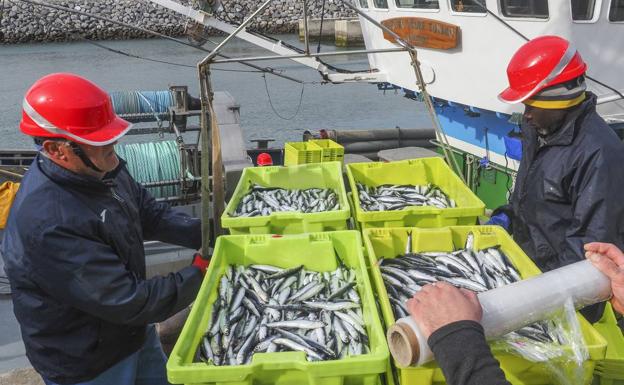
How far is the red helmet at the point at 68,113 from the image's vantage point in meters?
2.55

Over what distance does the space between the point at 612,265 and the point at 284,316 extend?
172 cm

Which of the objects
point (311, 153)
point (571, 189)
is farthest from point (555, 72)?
point (311, 153)

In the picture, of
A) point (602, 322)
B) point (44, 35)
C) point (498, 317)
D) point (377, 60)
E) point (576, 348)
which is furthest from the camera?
point (44, 35)

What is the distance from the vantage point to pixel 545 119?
3.30m

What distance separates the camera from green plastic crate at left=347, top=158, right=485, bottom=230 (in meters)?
3.96

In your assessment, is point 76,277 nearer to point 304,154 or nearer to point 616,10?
point 304,154

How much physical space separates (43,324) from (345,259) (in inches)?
73.2

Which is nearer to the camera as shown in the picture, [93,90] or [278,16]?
[93,90]

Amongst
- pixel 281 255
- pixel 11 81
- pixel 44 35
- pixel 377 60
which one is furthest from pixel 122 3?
pixel 281 255

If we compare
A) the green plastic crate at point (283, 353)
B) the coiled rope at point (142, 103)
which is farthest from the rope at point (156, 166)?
the green plastic crate at point (283, 353)

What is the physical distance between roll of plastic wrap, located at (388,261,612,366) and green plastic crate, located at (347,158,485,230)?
1.83 metres

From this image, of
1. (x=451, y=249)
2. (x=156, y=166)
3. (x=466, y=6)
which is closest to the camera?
(x=451, y=249)

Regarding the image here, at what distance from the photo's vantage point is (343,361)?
7.22 feet

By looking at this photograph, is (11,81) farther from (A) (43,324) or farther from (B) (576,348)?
(B) (576,348)
